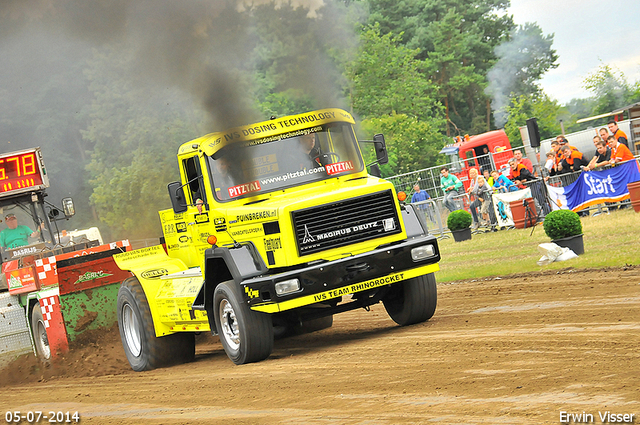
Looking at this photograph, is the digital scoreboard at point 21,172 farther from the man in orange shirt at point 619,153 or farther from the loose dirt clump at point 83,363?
the man in orange shirt at point 619,153

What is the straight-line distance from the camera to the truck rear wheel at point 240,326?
8.31 metres

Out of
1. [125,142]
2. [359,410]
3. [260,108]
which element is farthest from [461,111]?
[359,410]

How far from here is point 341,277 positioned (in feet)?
27.2

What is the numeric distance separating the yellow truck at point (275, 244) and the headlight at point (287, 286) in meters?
0.01

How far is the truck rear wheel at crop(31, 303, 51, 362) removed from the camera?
39.3 ft

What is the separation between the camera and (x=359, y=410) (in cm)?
548

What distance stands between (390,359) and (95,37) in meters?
4.98

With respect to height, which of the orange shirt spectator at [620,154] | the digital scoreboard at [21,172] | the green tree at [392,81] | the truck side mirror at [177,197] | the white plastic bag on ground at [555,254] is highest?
the green tree at [392,81]

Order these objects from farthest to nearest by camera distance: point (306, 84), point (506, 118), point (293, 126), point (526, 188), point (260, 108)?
point (506, 118) → point (526, 188) → point (306, 84) → point (260, 108) → point (293, 126)

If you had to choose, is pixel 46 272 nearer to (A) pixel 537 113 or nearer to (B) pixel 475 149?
(B) pixel 475 149

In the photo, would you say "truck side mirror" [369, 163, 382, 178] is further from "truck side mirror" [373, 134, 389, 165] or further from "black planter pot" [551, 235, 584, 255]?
"black planter pot" [551, 235, 584, 255]

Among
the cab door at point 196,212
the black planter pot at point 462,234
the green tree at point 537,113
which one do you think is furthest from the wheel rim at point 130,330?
the green tree at point 537,113

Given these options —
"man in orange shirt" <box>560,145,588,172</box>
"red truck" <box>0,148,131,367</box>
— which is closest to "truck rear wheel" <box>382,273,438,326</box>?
"red truck" <box>0,148,131,367</box>

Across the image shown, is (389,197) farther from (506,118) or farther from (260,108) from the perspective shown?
(506,118)
